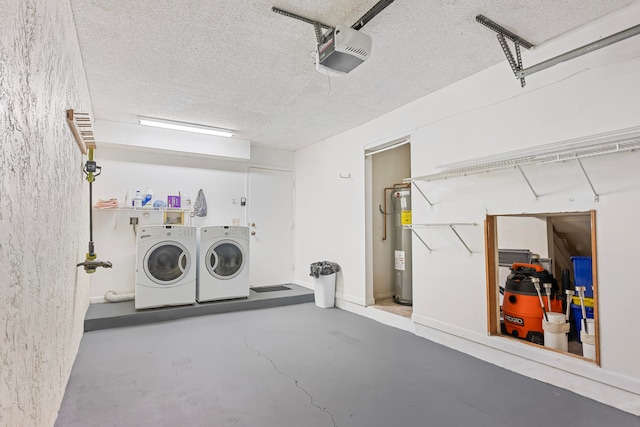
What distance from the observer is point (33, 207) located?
4.06ft

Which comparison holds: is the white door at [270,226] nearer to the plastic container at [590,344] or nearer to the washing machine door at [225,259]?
the washing machine door at [225,259]

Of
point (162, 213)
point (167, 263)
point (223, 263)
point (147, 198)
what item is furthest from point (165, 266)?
point (147, 198)

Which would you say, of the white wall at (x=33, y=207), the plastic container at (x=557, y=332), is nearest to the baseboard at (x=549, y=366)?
the plastic container at (x=557, y=332)

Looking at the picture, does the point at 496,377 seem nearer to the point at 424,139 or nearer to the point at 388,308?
the point at 388,308

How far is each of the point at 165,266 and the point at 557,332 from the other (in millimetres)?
4221

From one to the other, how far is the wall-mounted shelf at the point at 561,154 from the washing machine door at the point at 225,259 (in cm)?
313

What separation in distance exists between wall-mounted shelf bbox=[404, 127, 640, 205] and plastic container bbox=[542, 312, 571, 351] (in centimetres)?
96

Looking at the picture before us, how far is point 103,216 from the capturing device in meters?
4.54

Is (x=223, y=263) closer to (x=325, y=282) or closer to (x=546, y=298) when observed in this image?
(x=325, y=282)

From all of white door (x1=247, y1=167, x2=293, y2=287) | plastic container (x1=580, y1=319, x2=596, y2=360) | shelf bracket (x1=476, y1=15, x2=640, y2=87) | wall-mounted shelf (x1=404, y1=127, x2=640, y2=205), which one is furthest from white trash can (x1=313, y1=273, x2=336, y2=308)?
shelf bracket (x1=476, y1=15, x2=640, y2=87)

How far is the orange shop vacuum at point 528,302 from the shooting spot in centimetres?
277

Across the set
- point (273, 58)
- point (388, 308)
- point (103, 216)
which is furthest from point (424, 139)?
point (103, 216)

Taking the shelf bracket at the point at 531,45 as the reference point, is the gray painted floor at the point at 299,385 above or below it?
below

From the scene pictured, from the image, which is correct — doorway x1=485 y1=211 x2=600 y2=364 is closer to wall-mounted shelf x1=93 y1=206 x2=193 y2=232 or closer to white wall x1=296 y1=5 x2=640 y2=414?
white wall x1=296 y1=5 x2=640 y2=414
